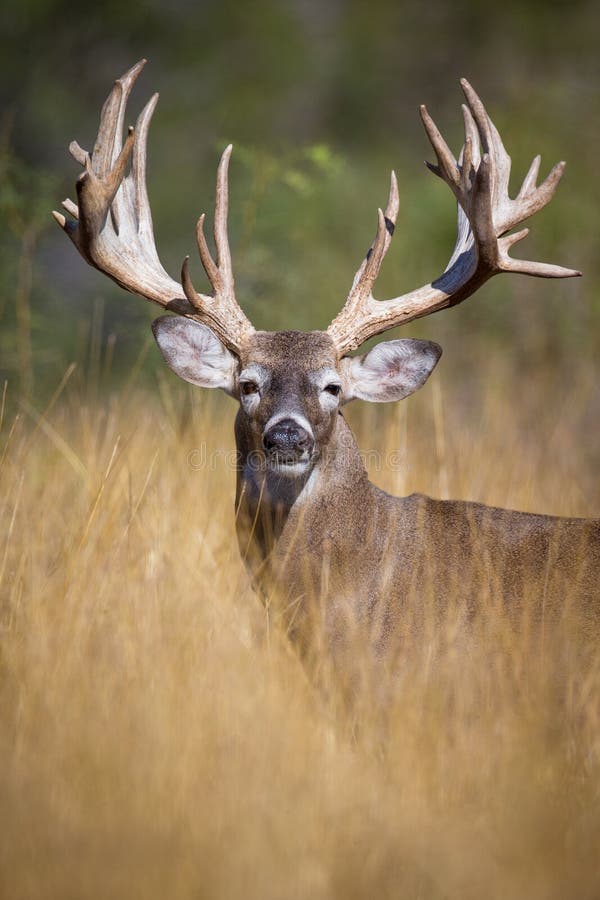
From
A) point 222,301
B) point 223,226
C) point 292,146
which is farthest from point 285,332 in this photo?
point 292,146

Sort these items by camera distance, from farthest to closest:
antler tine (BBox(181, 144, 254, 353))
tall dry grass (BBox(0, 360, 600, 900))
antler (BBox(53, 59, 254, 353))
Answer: antler tine (BBox(181, 144, 254, 353)), antler (BBox(53, 59, 254, 353)), tall dry grass (BBox(0, 360, 600, 900))

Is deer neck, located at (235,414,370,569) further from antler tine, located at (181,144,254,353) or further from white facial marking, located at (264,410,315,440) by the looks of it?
antler tine, located at (181,144,254,353)

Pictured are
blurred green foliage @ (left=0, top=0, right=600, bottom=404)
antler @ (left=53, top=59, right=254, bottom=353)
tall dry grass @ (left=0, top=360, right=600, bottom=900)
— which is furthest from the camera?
blurred green foliage @ (left=0, top=0, right=600, bottom=404)

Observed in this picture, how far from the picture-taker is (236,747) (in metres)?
3.33

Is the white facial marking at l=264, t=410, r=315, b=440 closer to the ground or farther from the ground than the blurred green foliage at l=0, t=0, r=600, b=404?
closer to the ground

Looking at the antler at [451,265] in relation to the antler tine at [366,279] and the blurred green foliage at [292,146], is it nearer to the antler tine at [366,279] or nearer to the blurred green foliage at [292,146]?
the antler tine at [366,279]

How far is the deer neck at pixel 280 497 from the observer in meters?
4.40

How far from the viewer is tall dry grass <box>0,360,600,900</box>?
2.95 metres

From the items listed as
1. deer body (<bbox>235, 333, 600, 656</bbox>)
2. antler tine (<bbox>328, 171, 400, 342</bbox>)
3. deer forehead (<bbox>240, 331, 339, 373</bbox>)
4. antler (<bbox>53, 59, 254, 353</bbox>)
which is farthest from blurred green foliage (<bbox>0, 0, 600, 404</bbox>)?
deer body (<bbox>235, 333, 600, 656</bbox>)

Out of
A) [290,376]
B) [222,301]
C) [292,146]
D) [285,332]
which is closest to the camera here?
[290,376]

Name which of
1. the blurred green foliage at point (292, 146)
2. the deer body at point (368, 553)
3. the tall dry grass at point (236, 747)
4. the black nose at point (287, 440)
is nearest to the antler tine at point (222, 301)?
the deer body at point (368, 553)

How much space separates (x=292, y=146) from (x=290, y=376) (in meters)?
12.2

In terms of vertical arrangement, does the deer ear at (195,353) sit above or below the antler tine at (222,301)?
below

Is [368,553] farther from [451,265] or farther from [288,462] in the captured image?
[451,265]
